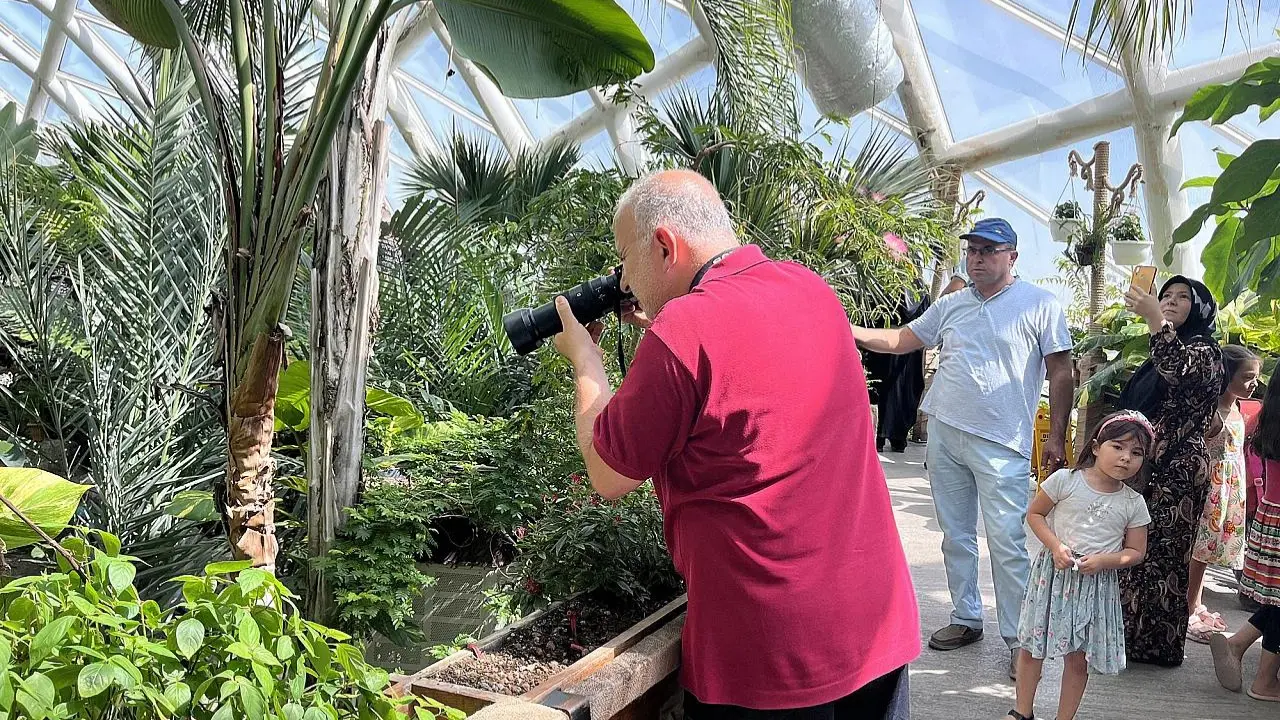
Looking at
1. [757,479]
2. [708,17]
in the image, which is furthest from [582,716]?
[708,17]

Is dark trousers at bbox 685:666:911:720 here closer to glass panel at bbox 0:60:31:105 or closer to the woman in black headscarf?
the woman in black headscarf

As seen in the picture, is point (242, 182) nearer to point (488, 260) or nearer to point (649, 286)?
point (488, 260)

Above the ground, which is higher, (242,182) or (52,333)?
(242,182)

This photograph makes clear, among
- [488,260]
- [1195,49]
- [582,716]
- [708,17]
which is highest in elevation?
[1195,49]

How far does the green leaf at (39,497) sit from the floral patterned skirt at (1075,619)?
9.12 ft

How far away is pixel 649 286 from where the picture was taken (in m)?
1.88

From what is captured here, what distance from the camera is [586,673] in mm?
2195

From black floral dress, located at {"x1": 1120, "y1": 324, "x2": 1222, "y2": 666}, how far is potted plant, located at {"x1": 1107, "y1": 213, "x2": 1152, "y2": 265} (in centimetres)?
425

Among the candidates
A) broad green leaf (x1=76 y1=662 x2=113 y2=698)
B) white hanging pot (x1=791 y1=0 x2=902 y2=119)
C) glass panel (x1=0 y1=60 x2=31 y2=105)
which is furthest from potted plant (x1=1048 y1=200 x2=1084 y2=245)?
glass panel (x1=0 y1=60 x2=31 y2=105)

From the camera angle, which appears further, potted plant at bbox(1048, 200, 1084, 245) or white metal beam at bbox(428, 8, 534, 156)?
white metal beam at bbox(428, 8, 534, 156)

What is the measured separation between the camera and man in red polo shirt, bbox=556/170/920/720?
1.67 metres

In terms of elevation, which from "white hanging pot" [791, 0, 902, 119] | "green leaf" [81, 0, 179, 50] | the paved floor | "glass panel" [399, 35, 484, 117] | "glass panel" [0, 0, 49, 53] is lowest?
the paved floor

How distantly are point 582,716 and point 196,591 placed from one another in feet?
2.69

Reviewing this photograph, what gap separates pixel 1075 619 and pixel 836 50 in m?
3.02
